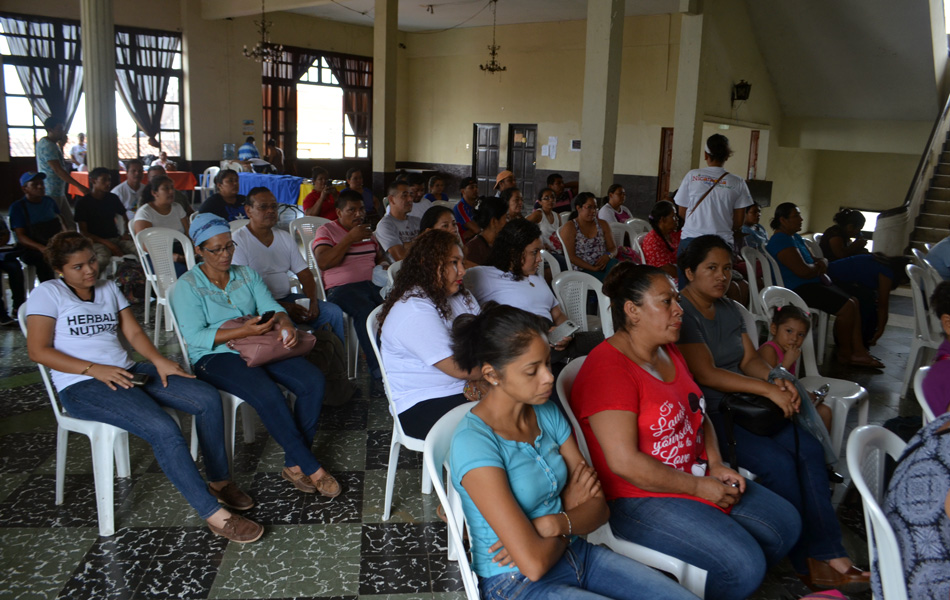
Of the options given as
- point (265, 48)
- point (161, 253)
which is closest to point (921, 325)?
point (161, 253)

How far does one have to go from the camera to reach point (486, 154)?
1507 centimetres

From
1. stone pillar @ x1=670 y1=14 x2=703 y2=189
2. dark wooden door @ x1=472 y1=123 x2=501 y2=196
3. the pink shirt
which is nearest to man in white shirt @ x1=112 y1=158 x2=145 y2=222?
the pink shirt

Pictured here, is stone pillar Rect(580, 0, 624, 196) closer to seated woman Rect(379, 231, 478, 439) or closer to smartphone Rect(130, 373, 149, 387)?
seated woman Rect(379, 231, 478, 439)

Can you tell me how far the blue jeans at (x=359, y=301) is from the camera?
3.86 metres

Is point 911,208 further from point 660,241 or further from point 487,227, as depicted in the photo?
point 487,227

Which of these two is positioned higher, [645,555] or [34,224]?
[34,224]

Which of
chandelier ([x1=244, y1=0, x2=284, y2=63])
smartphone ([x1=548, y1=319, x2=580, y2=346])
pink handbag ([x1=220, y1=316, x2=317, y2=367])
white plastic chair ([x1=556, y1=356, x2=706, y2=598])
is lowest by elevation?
white plastic chair ([x1=556, y1=356, x2=706, y2=598])

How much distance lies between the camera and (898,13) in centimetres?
968

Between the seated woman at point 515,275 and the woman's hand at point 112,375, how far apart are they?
140 cm

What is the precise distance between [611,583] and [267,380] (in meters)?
1.62

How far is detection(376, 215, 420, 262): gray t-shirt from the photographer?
171 inches

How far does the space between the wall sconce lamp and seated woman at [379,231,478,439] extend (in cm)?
920

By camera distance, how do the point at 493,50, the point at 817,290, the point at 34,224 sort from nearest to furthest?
the point at 817,290, the point at 34,224, the point at 493,50

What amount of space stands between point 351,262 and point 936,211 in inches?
314
